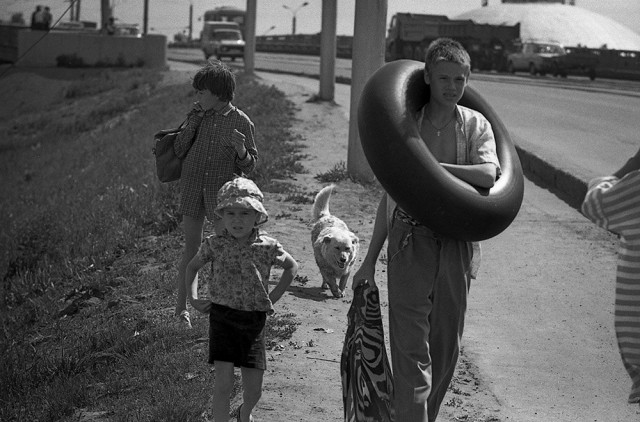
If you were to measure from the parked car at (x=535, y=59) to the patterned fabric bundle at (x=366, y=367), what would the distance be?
1809 inches

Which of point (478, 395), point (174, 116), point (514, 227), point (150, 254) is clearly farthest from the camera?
point (174, 116)

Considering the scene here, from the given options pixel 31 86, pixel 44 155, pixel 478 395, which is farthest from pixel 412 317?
pixel 31 86

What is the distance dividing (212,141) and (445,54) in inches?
85.4

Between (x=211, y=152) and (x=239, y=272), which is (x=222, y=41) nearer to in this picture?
(x=211, y=152)

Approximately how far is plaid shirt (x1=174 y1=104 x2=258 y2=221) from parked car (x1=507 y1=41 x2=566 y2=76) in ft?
146

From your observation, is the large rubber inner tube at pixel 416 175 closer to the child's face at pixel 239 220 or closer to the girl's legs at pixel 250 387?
the child's face at pixel 239 220

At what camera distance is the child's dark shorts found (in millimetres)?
4855

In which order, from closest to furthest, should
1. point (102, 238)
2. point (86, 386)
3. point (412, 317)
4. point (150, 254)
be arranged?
point (412, 317) → point (86, 386) → point (150, 254) → point (102, 238)

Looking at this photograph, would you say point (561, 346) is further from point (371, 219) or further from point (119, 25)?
point (119, 25)

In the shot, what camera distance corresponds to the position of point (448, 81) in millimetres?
4465

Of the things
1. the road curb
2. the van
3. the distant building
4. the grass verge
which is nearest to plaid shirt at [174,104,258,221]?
the grass verge

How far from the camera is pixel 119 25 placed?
175ft

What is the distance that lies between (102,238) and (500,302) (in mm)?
5088

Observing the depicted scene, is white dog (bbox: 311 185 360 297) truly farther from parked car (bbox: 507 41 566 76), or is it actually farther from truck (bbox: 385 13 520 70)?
parked car (bbox: 507 41 566 76)
